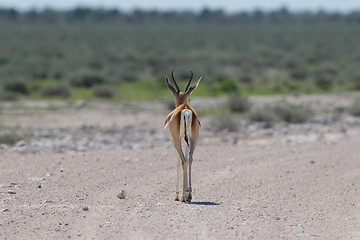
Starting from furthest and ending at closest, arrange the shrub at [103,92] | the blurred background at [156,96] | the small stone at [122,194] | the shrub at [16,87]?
the shrub at [16,87]
the shrub at [103,92]
the blurred background at [156,96]
the small stone at [122,194]

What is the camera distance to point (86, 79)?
35.4m

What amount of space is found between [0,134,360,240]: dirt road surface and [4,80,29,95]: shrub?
17461 mm

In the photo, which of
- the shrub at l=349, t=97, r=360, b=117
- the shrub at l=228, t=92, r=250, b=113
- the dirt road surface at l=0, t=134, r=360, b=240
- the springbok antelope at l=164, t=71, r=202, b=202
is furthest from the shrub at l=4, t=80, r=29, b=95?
the springbok antelope at l=164, t=71, r=202, b=202

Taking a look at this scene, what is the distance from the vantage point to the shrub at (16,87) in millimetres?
31438

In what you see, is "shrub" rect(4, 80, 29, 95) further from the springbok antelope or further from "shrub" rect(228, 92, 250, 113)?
the springbok antelope

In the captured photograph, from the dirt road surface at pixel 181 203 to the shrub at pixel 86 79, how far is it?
2005cm

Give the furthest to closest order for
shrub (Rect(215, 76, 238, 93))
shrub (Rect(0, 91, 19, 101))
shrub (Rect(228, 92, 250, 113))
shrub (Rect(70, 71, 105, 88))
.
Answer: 1. shrub (Rect(70, 71, 105, 88))
2. shrub (Rect(215, 76, 238, 93))
3. shrub (Rect(0, 91, 19, 101))
4. shrub (Rect(228, 92, 250, 113))

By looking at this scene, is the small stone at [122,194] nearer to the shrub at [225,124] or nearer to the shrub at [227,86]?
the shrub at [225,124]

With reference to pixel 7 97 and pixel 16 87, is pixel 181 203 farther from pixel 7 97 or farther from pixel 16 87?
pixel 16 87

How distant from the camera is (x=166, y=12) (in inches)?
7126

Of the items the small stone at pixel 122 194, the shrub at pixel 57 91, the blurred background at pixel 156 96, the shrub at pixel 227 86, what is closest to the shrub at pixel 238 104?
the blurred background at pixel 156 96

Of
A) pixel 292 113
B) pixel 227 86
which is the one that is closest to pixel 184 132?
pixel 292 113

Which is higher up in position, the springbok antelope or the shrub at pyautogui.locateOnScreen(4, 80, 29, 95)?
the springbok antelope

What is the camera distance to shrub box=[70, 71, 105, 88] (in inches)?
1380
